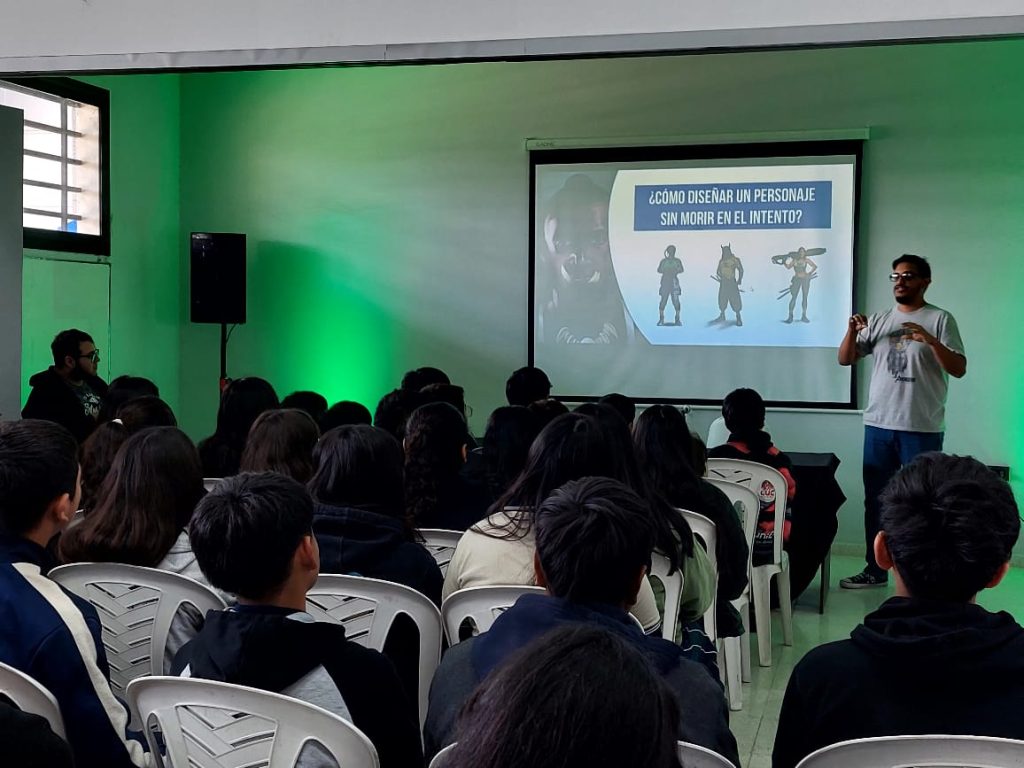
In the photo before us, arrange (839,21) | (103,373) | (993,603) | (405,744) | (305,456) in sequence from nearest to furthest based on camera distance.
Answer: (405,744)
(839,21)
(305,456)
(993,603)
(103,373)

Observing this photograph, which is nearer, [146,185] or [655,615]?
[655,615]

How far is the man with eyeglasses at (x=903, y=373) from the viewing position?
5.23 m

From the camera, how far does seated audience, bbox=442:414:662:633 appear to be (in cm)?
251

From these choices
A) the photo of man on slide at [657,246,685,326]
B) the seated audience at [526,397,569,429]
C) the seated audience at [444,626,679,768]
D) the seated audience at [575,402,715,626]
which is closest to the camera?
the seated audience at [444,626,679,768]

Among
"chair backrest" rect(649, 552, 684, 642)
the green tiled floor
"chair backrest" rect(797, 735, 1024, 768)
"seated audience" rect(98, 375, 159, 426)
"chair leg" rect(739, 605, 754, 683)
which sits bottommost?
the green tiled floor

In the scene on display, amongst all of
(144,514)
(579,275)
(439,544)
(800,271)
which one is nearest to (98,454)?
(144,514)

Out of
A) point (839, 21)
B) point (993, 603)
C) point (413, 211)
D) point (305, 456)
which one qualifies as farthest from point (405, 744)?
point (413, 211)

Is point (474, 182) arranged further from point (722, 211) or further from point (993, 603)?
point (993, 603)

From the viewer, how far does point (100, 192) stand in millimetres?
7203

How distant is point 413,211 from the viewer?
7434 mm

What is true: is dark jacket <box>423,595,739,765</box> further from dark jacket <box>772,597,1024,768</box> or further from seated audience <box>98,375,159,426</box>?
seated audience <box>98,375,159,426</box>

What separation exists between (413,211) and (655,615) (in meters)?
5.42

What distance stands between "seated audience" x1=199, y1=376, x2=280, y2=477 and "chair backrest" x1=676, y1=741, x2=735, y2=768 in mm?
2692

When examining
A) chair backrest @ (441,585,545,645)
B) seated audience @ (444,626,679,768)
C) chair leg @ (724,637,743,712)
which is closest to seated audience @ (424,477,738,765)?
chair backrest @ (441,585,545,645)
